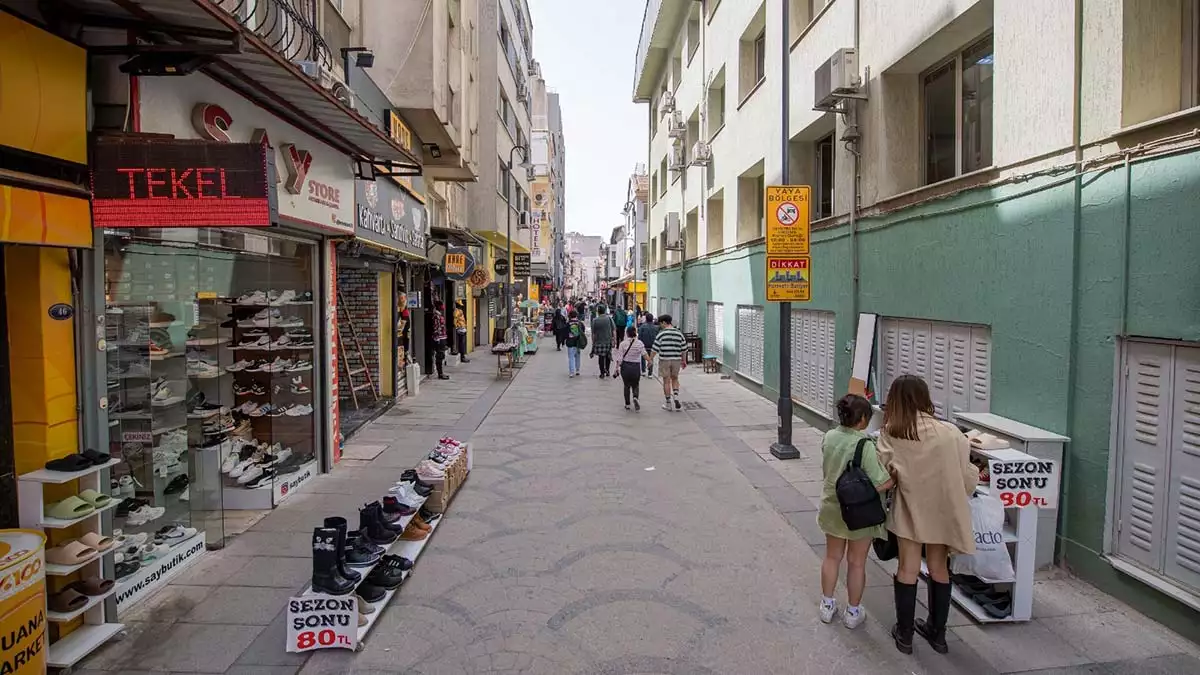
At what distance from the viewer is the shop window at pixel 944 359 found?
671 centimetres

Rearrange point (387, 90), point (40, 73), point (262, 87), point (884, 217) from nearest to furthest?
point (40, 73)
point (262, 87)
point (884, 217)
point (387, 90)

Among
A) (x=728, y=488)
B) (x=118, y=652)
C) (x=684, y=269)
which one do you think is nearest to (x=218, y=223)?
(x=118, y=652)

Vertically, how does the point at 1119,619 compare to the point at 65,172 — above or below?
below

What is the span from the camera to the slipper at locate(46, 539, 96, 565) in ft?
12.7

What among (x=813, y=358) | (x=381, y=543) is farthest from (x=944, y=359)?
(x=381, y=543)

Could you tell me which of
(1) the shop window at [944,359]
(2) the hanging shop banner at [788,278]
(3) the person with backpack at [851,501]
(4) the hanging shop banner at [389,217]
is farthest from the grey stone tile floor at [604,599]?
(4) the hanging shop banner at [389,217]

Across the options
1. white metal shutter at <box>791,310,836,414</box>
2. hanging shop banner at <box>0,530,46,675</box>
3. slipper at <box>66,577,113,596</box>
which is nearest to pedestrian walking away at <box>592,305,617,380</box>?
white metal shutter at <box>791,310,836,414</box>

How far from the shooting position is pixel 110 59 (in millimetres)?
4219

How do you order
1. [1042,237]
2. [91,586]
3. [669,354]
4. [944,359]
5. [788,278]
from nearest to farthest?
[91,586]
[1042,237]
[944,359]
[788,278]
[669,354]

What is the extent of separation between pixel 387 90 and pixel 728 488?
803 cm

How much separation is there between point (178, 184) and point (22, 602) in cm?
238

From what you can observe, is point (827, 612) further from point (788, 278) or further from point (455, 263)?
point (455, 263)

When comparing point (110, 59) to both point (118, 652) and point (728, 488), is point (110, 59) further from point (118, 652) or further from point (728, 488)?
point (728, 488)

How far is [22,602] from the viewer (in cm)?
334
